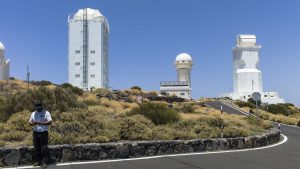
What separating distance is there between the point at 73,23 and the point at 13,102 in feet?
240

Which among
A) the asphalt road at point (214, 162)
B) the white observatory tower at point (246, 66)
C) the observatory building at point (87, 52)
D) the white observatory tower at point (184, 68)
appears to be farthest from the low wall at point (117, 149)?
the white observatory tower at point (184, 68)

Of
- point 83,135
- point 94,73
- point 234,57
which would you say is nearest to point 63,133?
point 83,135

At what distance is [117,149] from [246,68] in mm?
111684

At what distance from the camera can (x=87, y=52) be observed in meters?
87.7

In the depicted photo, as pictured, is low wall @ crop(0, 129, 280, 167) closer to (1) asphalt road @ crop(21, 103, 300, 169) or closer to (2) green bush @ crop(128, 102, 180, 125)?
(1) asphalt road @ crop(21, 103, 300, 169)

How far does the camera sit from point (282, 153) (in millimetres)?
16312

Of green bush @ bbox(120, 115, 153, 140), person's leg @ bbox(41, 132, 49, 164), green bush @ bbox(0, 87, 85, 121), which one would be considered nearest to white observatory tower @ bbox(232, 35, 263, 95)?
green bush @ bbox(0, 87, 85, 121)

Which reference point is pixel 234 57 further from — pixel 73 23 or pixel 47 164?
pixel 47 164

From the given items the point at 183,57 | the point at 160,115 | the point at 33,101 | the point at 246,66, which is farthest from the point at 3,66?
the point at 246,66

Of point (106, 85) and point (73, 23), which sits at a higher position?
point (73, 23)

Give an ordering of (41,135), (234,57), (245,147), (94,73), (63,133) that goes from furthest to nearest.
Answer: (234,57)
(94,73)
(245,147)
(63,133)
(41,135)

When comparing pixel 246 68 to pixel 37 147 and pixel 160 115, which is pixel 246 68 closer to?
pixel 160 115

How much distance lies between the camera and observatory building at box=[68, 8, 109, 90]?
86688 mm

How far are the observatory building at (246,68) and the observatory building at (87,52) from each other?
40447 millimetres
